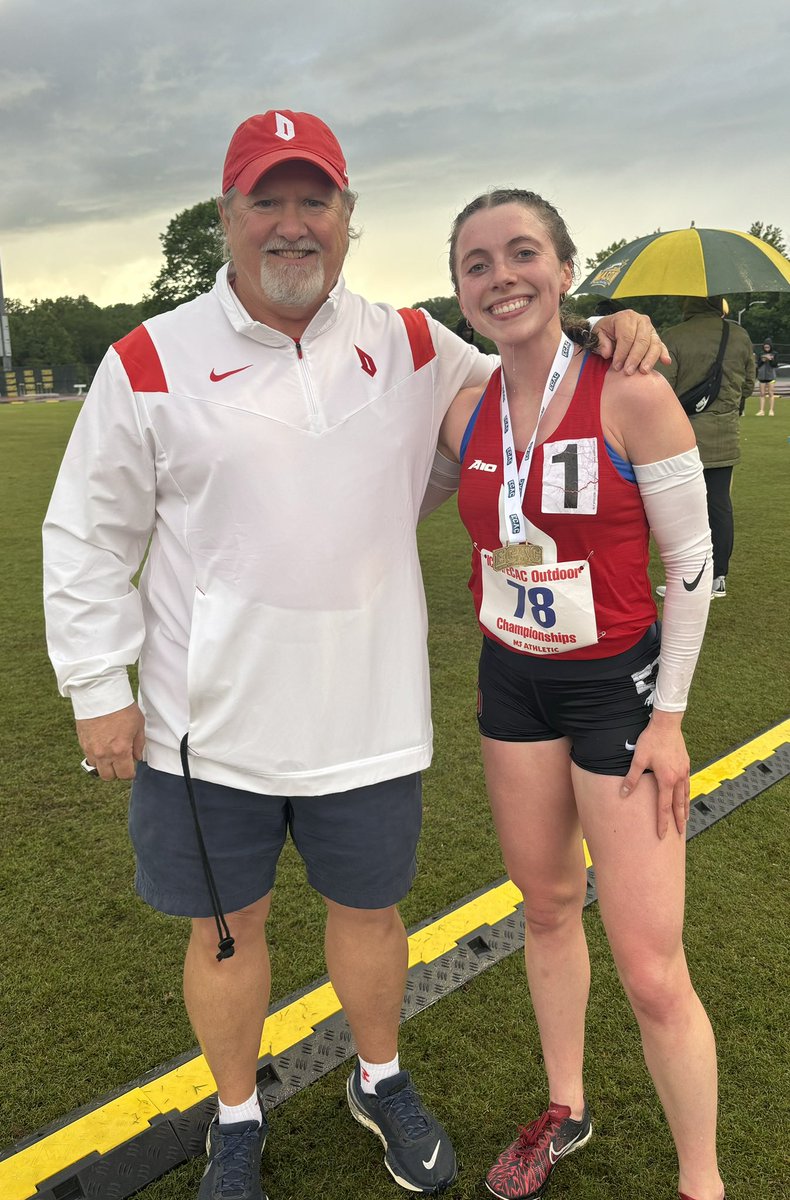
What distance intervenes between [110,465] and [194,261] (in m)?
70.3

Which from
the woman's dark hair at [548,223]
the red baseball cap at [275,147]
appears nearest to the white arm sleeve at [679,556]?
the woman's dark hair at [548,223]

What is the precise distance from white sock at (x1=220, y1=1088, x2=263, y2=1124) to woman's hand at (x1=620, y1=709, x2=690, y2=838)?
125 cm

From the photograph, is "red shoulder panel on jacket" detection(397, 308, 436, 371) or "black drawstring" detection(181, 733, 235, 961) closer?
"black drawstring" detection(181, 733, 235, 961)

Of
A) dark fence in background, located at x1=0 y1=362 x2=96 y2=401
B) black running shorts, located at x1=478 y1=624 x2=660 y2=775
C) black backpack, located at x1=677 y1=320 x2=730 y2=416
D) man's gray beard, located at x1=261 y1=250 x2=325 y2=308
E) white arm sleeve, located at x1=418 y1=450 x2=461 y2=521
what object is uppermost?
man's gray beard, located at x1=261 y1=250 x2=325 y2=308

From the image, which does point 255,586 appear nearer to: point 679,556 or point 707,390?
point 679,556

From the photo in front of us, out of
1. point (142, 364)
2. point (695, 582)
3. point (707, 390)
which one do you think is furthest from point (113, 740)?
point (707, 390)

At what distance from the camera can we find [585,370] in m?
1.82

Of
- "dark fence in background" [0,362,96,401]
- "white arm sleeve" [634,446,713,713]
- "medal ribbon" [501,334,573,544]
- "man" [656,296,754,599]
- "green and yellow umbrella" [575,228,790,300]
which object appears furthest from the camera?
"dark fence in background" [0,362,96,401]

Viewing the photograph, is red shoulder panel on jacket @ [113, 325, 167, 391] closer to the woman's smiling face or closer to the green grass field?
the woman's smiling face

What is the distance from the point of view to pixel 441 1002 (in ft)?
8.63

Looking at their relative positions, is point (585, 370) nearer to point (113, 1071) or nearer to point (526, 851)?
point (526, 851)

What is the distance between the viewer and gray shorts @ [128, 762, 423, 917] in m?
2.03

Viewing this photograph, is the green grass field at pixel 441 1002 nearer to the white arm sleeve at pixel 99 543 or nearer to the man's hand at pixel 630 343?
the white arm sleeve at pixel 99 543

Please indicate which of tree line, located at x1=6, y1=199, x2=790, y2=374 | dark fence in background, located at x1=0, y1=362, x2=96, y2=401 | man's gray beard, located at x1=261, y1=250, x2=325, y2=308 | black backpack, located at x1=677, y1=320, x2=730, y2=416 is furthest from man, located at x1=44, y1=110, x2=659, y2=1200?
dark fence in background, located at x1=0, y1=362, x2=96, y2=401
